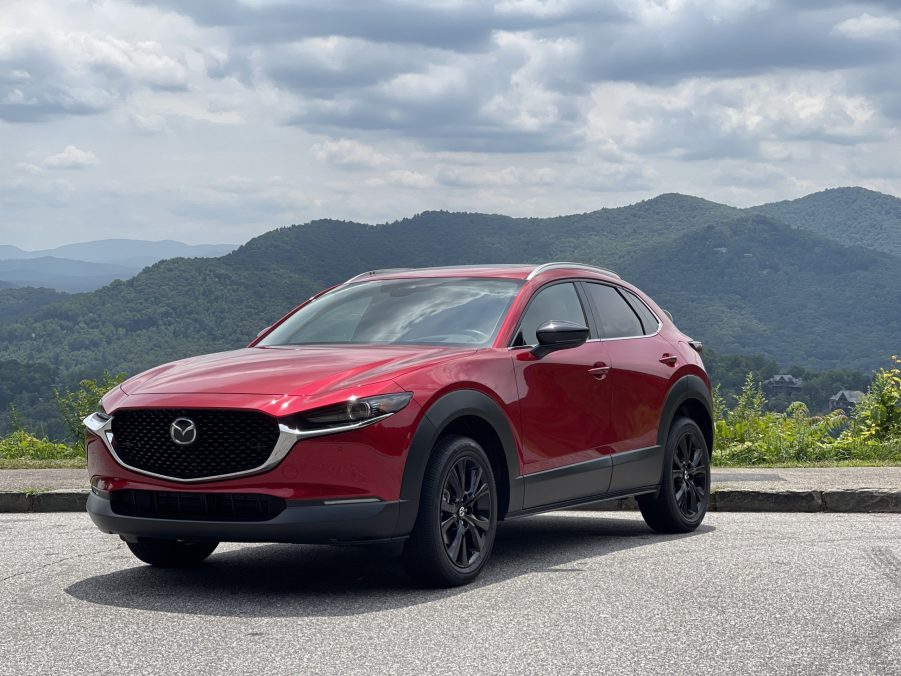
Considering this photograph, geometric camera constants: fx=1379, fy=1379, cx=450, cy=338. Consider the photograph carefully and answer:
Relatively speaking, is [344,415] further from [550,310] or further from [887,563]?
[887,563]

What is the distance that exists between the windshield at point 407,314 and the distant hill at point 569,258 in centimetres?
7640

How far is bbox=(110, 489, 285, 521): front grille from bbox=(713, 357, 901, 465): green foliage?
26.6 ft

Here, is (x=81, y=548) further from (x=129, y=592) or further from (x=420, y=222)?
(x=420, y=222)

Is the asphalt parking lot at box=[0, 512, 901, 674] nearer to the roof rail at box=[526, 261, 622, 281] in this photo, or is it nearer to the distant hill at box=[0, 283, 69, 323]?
the roof rail at box=[526, 261, 622, 281]

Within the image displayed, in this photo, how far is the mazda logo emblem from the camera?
663cm

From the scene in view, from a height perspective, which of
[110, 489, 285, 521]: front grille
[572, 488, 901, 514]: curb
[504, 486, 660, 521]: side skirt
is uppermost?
[110, 489, 285, 521]: front grille

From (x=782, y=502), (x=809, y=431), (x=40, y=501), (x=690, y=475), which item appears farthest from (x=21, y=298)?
→ (x=690, y=475)

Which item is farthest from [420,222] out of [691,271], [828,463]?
[828,463]

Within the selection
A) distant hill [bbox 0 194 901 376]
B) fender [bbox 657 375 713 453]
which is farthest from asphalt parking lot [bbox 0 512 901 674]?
distant hill [bbox 0 194 901 376]

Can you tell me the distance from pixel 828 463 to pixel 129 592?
8501 millimetres

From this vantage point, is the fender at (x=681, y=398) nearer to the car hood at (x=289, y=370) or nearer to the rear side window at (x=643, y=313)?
the rear side window at (x=643, y=313)

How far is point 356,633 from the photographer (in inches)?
235

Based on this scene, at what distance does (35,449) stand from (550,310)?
895 cm

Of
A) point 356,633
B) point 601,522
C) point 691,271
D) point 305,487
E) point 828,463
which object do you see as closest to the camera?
point 356,633
